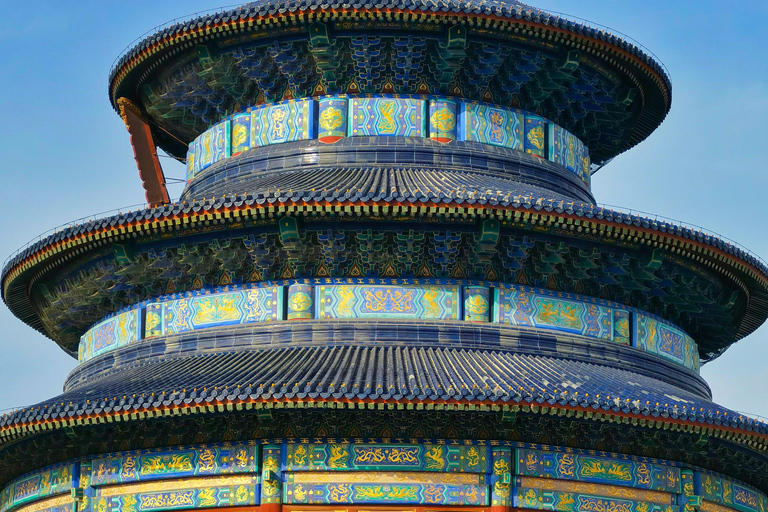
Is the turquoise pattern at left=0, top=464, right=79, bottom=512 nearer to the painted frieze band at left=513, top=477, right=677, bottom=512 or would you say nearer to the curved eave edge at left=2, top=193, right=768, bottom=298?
the curved eave edge at left=2, top=193, right=768, bottom=298

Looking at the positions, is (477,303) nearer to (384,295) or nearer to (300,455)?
(384,295)

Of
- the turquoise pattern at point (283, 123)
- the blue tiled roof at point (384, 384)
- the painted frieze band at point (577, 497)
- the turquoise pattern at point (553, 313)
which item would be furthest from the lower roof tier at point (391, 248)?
Result: the painted frieze band at point (577, 497)

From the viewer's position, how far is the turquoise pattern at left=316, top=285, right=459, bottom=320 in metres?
25.2

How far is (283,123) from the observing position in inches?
1147

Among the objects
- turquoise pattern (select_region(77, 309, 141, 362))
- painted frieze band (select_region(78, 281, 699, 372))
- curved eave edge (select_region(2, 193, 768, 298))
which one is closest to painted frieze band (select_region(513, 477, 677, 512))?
painted frieze band (select_region(78, 281, 699, 372))

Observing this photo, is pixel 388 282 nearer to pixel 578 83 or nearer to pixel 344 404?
pixel 344 404

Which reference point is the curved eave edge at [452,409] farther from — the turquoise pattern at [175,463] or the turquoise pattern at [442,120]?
the turquoise pattern at [442,120]

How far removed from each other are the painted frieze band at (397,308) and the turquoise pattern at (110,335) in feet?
0.12

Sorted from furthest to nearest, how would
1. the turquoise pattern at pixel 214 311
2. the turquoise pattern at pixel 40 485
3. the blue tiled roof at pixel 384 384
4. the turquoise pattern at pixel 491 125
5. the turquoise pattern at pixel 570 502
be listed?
1. the turquoise pattern at pixel 491 125
2. the turquoise pattern at pixel 214 311
3. the turquoise pattern at pixel 40 485
4. the turquoise pattern at pixel 570 502
5. the blue tiled roof at pixel 384 384

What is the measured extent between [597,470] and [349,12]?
33.5ft

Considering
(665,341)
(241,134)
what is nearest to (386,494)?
(665,341)

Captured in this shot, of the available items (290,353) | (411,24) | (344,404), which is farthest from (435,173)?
(344,404)

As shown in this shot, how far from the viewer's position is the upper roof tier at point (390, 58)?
91.1 ft

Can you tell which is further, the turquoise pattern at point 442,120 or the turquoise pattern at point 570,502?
the turquoise pattern at point 442,120
